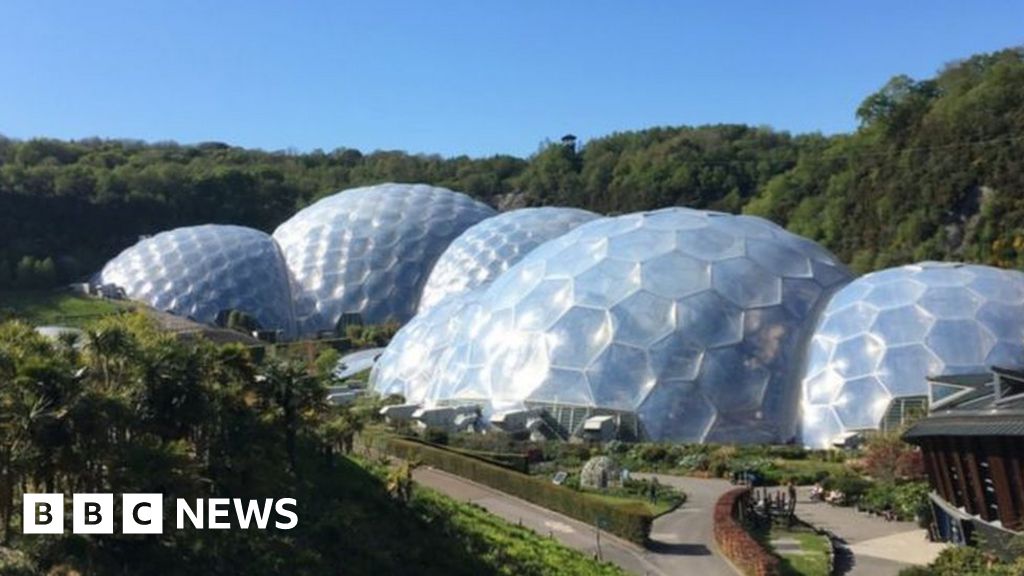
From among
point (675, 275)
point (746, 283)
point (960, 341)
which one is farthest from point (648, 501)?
point (960, 341)

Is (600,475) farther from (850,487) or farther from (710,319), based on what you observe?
(710,319)

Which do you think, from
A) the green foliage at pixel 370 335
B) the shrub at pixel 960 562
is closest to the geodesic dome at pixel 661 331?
the shrub at pixel 960 562

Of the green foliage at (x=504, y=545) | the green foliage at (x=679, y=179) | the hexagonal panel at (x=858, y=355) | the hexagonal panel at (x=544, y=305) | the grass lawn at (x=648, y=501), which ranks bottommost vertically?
the grass lawn at (x=648, y=501)

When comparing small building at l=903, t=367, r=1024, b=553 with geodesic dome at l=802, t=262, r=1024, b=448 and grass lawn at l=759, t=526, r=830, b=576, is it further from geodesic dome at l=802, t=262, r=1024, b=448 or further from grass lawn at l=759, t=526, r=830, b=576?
geodesic dome at l=802, t=262, r=1024, b=448

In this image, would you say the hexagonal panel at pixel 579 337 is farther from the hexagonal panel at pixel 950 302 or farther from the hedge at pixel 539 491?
the hexagonal panel at pixel 950 302

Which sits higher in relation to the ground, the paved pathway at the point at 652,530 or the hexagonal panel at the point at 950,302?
the hexagonal panel at the point at 950,302

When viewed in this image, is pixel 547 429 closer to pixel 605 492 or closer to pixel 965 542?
pixel 605 492

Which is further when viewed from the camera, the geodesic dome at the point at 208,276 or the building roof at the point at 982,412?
the geodesic dome at the point at 208,276

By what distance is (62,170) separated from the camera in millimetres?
89438

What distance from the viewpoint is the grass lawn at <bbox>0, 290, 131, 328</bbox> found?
187 ft

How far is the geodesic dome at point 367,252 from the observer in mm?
66750

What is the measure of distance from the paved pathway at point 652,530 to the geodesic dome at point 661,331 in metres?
4.65

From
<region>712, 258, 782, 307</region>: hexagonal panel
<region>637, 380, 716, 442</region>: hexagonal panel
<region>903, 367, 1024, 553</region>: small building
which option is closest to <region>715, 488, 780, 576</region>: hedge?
<region>903, 367, 1024, 553</region>: small building

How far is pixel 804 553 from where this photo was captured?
21000 millimetres
